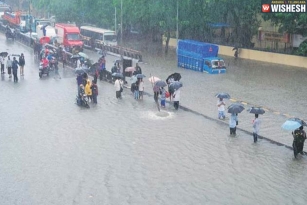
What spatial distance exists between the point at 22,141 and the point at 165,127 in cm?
546

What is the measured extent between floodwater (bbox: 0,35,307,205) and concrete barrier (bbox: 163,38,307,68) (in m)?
10.8

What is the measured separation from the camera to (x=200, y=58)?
35.3 meters

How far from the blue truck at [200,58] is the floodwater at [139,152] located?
6821 mm

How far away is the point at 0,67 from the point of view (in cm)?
3294

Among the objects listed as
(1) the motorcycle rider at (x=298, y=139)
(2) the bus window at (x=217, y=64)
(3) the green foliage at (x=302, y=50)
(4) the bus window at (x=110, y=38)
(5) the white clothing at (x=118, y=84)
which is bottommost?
(1) the motorcycle rider at (x=298, y=139)

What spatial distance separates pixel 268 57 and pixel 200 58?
7.71 m

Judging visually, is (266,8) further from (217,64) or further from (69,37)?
(69,37)

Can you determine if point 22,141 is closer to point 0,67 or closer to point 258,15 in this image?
point 0,67

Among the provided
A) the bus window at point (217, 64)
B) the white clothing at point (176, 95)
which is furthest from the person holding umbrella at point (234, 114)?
the bus window at point (217, 64)

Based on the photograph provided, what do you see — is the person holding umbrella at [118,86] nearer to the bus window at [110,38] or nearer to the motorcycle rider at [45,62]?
the motorcycle rider at [45,62]

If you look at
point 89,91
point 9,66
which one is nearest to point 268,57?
point 9,66

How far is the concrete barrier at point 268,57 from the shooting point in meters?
37.7

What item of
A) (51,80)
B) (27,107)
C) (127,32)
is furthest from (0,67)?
(127,32)

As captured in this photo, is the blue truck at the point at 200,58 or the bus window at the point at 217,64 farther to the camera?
the blue truck at the point at 200,58
